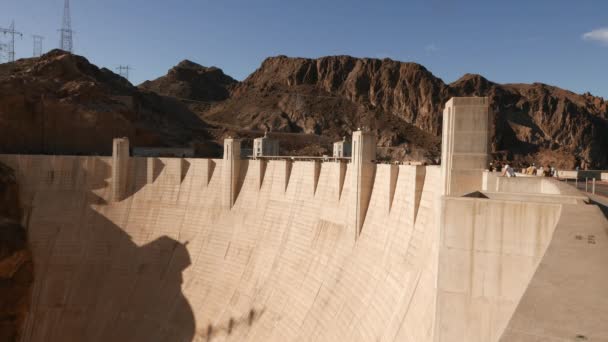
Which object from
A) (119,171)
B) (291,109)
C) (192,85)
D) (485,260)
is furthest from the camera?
(192,85)

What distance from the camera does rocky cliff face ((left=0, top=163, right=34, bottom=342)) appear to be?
71.3ft

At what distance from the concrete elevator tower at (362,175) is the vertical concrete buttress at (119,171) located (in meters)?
17.5

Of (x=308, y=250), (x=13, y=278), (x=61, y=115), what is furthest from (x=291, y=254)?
(x=61, y=115)

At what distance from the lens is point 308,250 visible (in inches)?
693

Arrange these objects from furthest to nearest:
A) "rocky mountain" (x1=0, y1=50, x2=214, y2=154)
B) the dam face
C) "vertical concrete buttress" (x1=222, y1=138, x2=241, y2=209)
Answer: "rocky mountain" (x1=0, y1=50, x2=214, y2=154) < "vertical concrete buttress" (x1=222, y1=138, x2=241, y2=209) < the dam face

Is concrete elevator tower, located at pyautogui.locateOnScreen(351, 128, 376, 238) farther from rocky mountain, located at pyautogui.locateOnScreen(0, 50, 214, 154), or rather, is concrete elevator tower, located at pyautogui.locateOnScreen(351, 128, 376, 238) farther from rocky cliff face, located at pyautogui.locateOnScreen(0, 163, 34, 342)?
rocky mountain, located at pyautogui.locateOnScreen(0, 50, 214, 154)

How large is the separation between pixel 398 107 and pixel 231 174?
76.2 m

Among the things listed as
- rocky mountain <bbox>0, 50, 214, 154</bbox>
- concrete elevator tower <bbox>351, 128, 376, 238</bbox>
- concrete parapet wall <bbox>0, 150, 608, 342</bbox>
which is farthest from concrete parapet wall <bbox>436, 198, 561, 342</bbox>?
rocky mountain <bbox>0, 50, 214, 154</bbox>

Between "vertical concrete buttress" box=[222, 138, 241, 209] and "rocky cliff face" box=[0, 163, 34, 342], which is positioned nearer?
"rocky cliff face" box=[0, 163, 34, 342]

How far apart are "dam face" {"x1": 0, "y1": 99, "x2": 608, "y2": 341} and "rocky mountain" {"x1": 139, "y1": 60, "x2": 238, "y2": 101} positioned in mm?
71709

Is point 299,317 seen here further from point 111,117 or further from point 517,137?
point 517,137

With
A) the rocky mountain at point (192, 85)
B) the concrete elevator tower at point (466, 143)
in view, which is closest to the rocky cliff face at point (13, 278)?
the concrete elevator tower at point (466, 143)

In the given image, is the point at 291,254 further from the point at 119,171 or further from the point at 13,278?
the point at 13,278

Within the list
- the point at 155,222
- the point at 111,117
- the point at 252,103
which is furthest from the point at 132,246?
the point at 252,103
